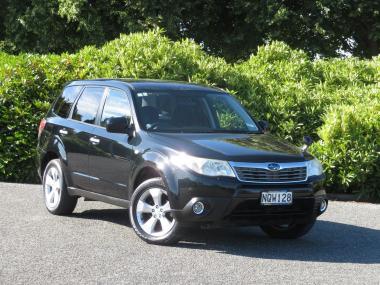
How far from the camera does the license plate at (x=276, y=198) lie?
26.1 feet

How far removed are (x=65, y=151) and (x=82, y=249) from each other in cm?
225

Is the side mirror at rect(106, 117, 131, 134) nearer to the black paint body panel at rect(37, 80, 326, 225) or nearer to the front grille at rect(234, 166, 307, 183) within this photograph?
A: the black paint body panel at rect(37, 80, 326, 225)

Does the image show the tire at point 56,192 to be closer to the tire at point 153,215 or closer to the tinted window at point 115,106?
the tinted window at point 115,106

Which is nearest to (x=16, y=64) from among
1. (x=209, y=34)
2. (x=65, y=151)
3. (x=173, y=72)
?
(x=173, y=72)

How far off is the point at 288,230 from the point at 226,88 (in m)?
6.71

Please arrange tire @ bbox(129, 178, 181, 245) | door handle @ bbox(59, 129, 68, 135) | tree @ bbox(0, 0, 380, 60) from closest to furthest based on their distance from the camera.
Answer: tire @ bbox(129, 178, 181, 245) < door handle @ bbox(59, 129, 68, 135) < tree @ bbox(0, 0, 380, 60)

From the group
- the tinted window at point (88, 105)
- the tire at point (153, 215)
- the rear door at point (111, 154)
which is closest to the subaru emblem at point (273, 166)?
the tire at point (153, 215)

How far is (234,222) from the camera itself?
26.2ft

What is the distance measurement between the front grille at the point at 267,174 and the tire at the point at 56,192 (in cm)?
291

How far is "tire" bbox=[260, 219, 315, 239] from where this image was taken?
29.1 feet

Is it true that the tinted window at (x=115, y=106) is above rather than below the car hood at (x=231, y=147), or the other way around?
above

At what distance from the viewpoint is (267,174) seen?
316 inches

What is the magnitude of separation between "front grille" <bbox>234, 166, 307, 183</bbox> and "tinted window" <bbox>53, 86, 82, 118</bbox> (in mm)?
3202

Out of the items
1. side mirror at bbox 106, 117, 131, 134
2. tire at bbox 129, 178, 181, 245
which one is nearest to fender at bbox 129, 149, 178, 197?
tire at bbox 129, 178, 181, 245
